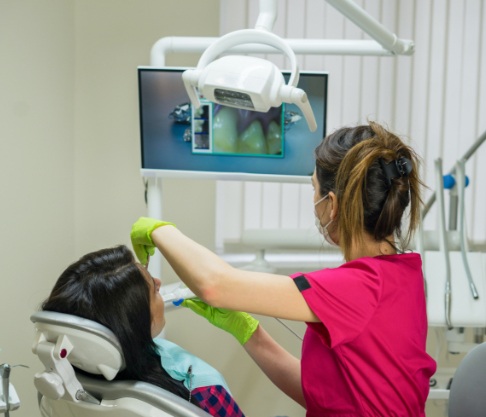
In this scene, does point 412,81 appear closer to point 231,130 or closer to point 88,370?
point 231,130

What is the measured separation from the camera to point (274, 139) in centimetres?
238

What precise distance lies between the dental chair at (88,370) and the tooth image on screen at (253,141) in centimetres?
126

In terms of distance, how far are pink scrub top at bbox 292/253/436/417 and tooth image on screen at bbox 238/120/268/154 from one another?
1047mm

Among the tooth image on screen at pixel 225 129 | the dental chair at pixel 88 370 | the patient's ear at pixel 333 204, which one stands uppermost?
the tooth image on screen at pixel 225 129

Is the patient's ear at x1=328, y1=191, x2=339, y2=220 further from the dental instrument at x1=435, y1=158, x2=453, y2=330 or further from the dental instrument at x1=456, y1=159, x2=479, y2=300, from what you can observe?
the dental instrument at x1=456, y1=159, x2=479, y2=300

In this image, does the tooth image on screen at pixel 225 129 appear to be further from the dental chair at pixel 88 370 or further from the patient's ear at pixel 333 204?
the dental chair at pixel 88 370

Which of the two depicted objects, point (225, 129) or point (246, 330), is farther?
point (225, 129)

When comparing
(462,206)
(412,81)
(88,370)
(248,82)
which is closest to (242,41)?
(248,82)

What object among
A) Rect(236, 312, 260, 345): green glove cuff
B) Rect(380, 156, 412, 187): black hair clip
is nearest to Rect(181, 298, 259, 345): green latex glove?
Rect(236, 312, 260, 345): green glove cuff

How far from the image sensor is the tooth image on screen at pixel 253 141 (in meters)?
2.36

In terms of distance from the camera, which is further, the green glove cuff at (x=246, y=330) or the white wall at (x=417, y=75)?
the white wall at (x=417, y=75)

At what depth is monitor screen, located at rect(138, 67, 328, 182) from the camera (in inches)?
92.7

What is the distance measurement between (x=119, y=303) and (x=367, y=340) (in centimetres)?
46


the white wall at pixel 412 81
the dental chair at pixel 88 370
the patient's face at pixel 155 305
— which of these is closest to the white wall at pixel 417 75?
the white wall at pixel 412 81
